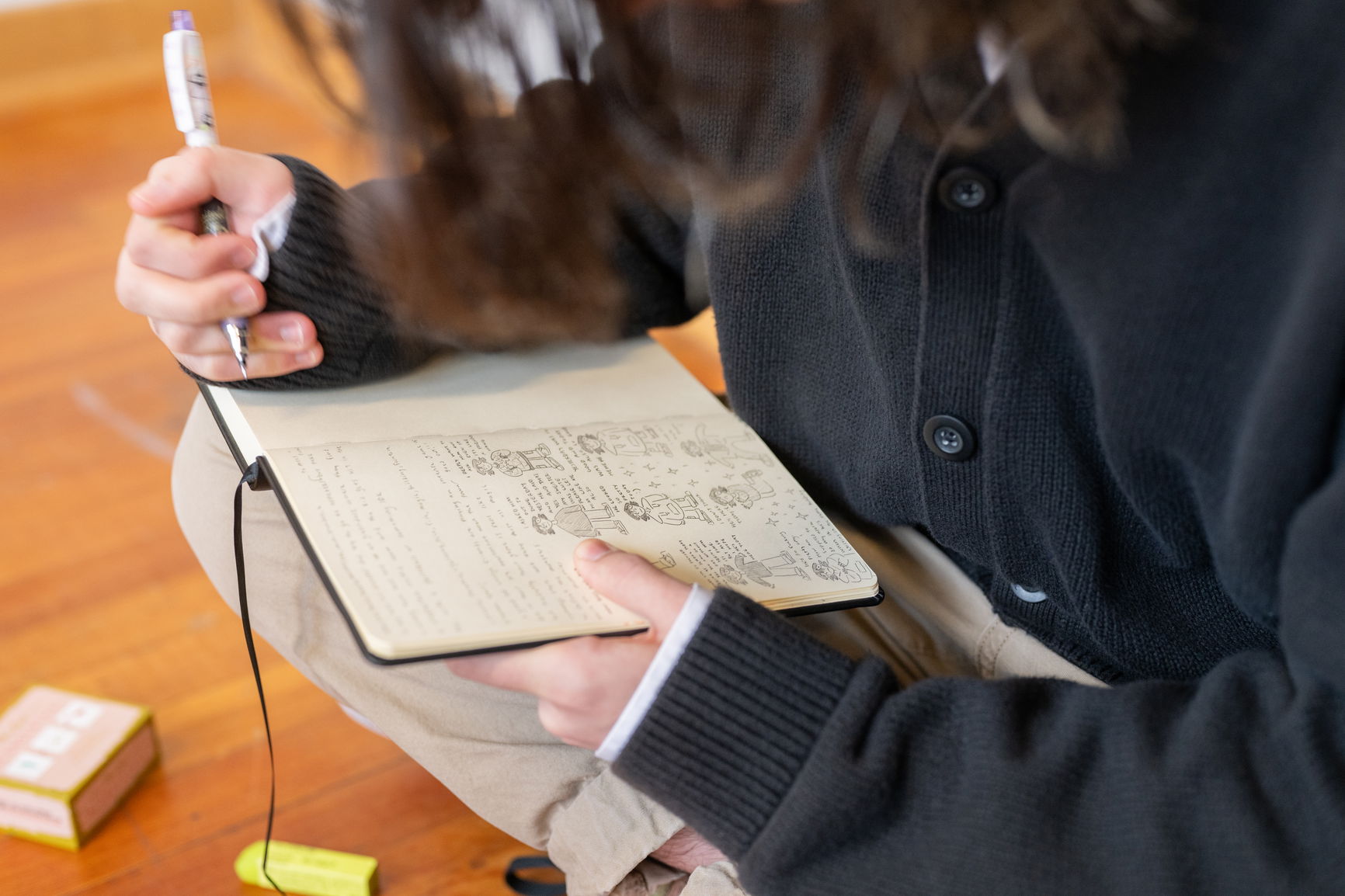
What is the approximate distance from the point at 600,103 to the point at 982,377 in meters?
0.25

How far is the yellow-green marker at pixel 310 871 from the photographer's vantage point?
0.80 metres

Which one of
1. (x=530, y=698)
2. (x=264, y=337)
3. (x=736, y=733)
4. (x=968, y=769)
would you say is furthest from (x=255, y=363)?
(x=968, y=769)

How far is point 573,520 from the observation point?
639mm

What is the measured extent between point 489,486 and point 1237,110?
16.7 inches

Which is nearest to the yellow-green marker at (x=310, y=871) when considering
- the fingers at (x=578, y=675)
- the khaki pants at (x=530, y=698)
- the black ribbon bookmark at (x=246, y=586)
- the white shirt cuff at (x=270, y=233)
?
the black ribbon bookmark at (x=246, y=586)

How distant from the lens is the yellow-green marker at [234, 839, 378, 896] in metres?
0.80

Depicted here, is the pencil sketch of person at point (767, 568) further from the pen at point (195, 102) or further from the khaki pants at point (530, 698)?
the pen at point (195, 102)

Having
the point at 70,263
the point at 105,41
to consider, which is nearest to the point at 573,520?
the point at 70,263

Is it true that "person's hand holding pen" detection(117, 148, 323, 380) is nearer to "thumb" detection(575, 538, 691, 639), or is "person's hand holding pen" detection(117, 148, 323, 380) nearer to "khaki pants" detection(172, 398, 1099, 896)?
"khaki pants" detection(172, 398, 1099, 896)

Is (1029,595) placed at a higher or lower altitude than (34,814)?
higher

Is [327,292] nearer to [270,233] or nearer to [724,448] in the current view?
[270,233]

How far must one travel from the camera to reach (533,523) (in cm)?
63

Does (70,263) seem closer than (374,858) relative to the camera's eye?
No

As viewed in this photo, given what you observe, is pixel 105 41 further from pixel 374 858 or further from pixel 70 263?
pixel 374 858
